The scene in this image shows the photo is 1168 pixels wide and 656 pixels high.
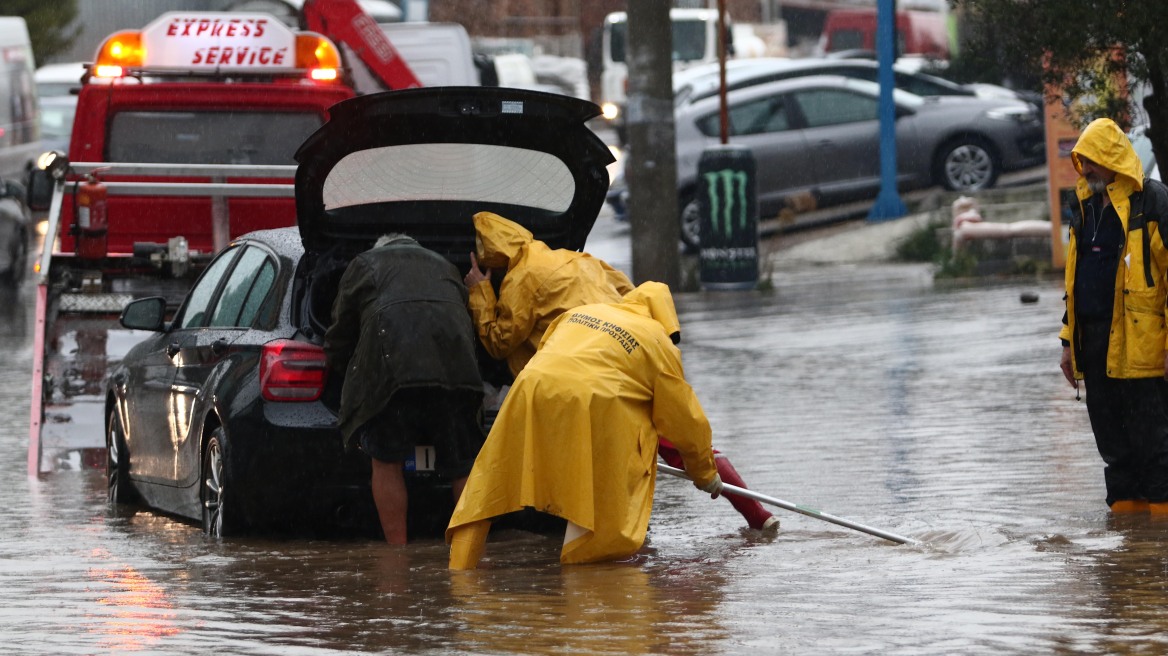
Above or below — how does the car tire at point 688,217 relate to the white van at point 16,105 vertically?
below

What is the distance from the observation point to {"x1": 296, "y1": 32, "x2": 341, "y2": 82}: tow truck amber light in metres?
14.2

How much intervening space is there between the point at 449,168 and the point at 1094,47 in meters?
3.69

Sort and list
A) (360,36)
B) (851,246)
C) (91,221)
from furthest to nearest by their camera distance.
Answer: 1. (851,246)
2. (360,36)
3. (91,221)

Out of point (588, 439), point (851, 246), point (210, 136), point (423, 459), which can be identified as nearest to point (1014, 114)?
point (851, 246)

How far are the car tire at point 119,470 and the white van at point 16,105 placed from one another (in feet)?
49.4

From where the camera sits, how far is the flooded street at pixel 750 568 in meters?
6.15

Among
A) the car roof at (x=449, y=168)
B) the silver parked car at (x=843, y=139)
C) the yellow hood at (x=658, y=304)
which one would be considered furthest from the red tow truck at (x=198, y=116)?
the silver parked car at (x=843, y=139)

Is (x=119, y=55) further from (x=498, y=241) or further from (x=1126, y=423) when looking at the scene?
(x=1126, y=423)

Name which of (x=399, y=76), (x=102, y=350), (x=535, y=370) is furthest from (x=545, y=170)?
(x=399, y=76)

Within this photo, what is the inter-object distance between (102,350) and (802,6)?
142 ft

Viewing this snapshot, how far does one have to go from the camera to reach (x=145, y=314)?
9.26 m

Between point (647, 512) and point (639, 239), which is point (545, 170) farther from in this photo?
point (639, 239)

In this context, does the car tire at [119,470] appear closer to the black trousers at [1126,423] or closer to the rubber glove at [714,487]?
the rubber glove at [714,487]

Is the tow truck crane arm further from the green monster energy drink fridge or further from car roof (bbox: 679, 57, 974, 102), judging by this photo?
car roof (bbox: 679, 57, 974, 102)
